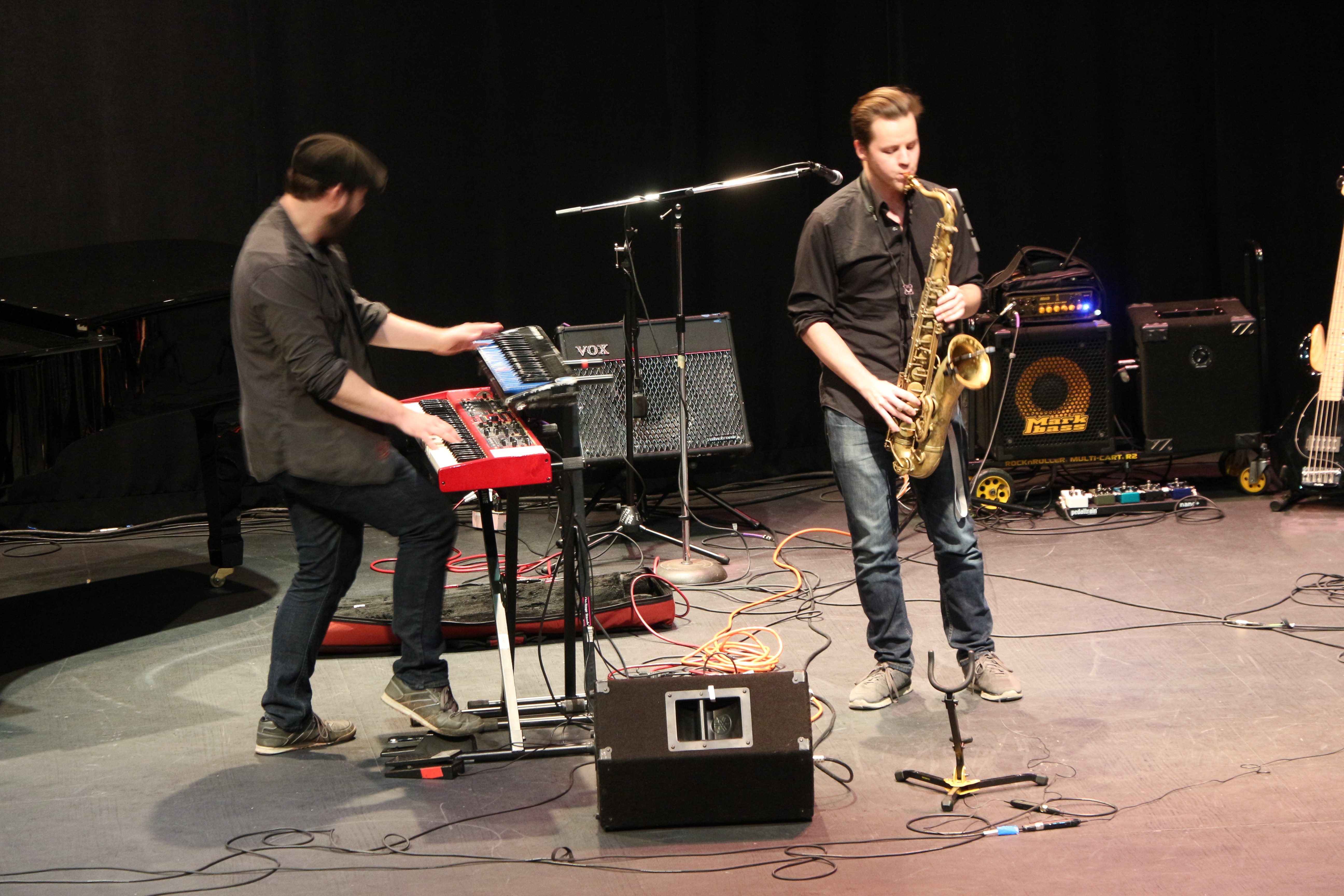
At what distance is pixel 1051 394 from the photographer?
6.42 metres

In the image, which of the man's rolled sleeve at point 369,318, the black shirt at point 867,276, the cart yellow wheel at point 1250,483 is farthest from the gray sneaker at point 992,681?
the cart yellow wheel at point 1250,483

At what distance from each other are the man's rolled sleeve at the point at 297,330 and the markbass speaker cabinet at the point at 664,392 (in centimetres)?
271

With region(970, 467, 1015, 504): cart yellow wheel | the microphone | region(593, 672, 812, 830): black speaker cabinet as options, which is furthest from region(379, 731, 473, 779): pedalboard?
region(970, 467, 1015, 504): cart yellow wheel

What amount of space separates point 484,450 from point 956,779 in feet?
4.58

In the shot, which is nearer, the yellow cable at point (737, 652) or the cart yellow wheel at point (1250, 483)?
the yellow cable at point (737, 652)

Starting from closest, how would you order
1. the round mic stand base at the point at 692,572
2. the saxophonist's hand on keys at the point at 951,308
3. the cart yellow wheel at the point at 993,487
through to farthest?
the saxophonist's hand on keys at the point at 951,308 → the round mic stand base at the point at 692,572 → the cart yellow wheel at the point at 993,487

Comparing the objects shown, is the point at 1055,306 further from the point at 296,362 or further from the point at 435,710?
the point at 296,362

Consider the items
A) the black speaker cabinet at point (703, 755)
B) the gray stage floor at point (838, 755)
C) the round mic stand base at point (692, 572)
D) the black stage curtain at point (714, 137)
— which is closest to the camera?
the gray stage floor at point (838, 755)

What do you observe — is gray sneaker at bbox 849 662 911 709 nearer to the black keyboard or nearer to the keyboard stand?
the keyboard stand

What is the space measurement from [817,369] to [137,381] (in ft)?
12.9

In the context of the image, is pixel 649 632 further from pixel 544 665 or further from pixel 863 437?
pixel 863 437

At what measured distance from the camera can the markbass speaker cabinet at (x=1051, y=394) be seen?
21.0ft

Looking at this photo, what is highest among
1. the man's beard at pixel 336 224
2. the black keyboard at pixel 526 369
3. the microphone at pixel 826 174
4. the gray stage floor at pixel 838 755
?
the microphone at pixel 826 174

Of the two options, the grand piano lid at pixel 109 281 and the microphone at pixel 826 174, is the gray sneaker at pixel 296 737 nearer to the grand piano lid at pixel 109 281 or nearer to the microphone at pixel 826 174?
the grand piano lid at pixel 109 281
